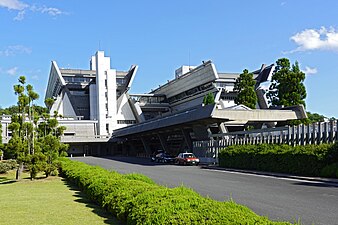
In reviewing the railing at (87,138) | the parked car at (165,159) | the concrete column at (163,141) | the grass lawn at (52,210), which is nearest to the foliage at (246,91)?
the concrete column at (163,141)

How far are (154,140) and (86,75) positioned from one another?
4523 cm

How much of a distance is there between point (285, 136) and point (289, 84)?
85.6 ft

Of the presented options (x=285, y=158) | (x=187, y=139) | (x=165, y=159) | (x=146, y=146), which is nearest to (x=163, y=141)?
(x=187, y=139)

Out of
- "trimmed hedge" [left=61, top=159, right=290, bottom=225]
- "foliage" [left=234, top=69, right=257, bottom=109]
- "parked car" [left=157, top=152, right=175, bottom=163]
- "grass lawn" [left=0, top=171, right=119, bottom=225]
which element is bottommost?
"grass lawn" [left=0, top=171, right=119, bottom=225]

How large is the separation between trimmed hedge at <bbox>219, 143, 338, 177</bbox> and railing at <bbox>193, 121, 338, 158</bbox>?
1.74 m

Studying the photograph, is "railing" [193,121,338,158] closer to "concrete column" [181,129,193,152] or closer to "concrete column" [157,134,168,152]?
"concrete column" [181,129,193,152]

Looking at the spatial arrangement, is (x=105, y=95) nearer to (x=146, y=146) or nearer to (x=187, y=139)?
(x=146, y=146)

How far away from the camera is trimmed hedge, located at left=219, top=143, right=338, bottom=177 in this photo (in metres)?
24.0

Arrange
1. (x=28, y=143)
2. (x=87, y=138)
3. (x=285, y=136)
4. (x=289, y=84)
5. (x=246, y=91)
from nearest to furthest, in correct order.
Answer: (x=28, y=143) → (x=285, y=136) → (x=289, y=84) → (x=246, y=91) → (x=87, y=138)

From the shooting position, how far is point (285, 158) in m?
27.3

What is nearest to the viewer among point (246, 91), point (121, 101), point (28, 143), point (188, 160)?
point (28, 143)

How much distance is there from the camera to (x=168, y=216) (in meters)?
6.79

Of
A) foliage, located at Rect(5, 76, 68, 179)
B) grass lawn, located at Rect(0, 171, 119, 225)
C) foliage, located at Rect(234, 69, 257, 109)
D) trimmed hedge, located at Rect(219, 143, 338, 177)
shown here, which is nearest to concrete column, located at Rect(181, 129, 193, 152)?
foliage, located at Rect(234, 69, 257, 109)

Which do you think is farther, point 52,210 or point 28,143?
point 28,143
